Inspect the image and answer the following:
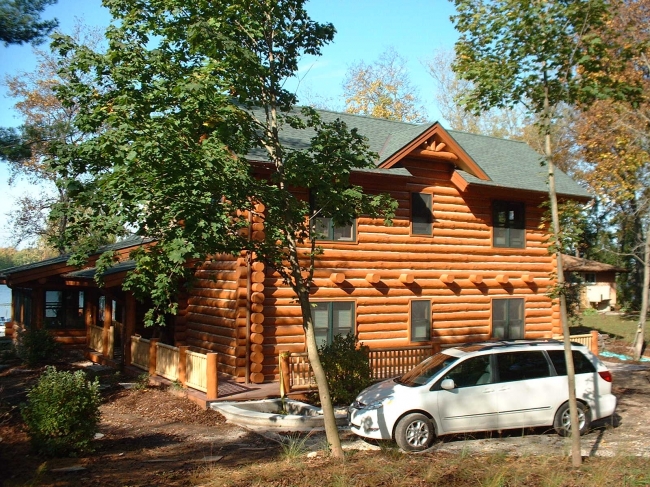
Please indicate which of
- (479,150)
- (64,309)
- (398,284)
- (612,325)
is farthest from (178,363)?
(612,325)

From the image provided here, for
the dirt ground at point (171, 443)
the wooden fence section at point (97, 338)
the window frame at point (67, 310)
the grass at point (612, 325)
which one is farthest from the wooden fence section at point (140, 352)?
the grass at point (612, 325)

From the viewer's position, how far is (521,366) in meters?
11.3

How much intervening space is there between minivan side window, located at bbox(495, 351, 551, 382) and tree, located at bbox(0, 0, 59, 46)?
33.1ft

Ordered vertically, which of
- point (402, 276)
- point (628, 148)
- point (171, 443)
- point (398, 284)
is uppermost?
point (628, 148)

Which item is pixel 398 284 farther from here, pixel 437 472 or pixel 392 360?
pixel 437 472

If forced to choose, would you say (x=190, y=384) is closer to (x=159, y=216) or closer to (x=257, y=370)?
(x=257, y=370)

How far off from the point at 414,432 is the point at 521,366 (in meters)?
2.43

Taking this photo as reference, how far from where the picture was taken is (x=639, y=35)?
25.1 metres

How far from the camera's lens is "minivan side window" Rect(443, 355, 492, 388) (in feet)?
35.6

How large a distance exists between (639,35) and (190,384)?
22.0 metres

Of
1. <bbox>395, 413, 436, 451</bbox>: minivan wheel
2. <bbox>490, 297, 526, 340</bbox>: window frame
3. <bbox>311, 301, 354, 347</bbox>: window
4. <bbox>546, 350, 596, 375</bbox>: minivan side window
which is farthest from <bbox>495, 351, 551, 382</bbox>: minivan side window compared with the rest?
<bbox>490, 297, 526, 340</bbox>: window frame

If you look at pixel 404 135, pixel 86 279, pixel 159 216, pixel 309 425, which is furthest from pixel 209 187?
pixel 86 279

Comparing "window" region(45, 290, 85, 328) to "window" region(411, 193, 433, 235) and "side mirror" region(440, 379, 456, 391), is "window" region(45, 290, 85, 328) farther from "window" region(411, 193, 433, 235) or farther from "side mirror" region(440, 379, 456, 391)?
"side mirror" region(440, 379, 456, 391)

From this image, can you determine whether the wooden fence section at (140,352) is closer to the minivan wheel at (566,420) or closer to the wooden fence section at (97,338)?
the wooden fence section at (97,338)
